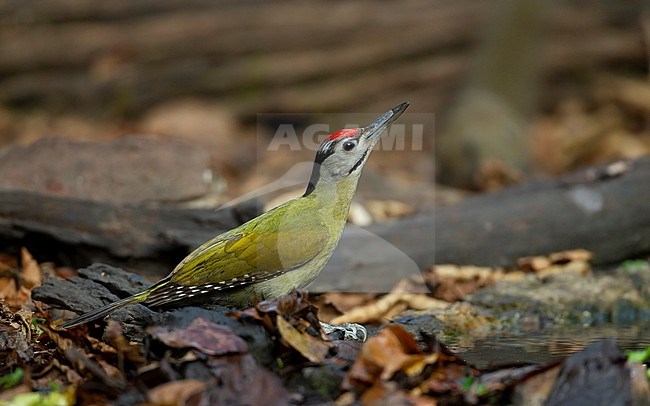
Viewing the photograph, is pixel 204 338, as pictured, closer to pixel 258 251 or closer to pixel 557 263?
pixel 258 251

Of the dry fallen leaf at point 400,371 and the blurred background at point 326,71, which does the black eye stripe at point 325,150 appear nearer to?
the dry fallen leaf at point 400,371

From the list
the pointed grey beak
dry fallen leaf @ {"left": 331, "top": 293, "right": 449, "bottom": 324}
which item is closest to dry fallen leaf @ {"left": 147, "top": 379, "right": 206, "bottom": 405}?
the pointed grey beak

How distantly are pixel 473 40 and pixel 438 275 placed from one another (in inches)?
268

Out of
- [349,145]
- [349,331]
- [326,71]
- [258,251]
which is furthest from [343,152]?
[326,71]

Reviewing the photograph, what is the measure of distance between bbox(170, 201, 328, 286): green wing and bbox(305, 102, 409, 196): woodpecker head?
11.4 inches

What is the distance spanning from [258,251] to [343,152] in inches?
29.6

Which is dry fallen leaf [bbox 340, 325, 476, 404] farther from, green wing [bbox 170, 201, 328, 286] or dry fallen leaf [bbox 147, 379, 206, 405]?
green wing [bbox 170, 201, 328, 286]

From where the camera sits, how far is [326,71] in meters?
12.1

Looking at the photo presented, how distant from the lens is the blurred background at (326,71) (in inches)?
445

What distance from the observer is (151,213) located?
18.8ft

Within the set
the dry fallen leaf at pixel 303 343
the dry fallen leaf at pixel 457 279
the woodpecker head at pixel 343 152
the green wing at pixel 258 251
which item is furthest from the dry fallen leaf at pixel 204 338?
the dry fallen leaf at pixel 457 279

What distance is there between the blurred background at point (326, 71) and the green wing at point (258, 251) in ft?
20.6

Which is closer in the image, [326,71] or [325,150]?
[325,150]

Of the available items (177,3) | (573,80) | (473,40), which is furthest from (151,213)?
(573,80)
